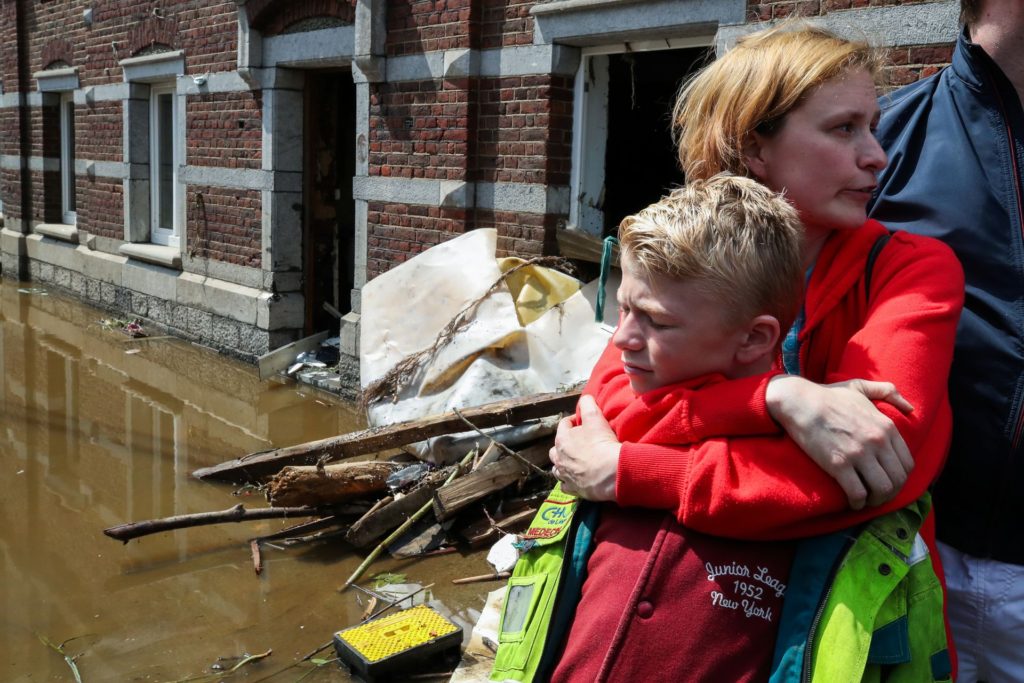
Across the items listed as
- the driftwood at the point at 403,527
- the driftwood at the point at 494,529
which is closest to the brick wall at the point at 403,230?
the driftwood at the point at 403,527

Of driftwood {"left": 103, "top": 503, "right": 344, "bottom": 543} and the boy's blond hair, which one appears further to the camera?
driftwood {"left": 103, "top": 503, "right": 344, "bottom": 543}

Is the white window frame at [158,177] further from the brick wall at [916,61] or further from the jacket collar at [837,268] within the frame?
the jacket collar at [837,268]

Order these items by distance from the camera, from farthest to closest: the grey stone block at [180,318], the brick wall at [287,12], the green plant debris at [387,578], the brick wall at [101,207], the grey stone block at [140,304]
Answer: the brick wall at [101,207]
the grey stone block at [140,304]
the grey stone block at [180,318]
the brick wall at [287,12]
the green plant debris at [387,578]

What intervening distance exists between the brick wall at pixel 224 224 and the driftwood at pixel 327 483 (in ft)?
16.1

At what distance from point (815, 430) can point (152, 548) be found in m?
4.35

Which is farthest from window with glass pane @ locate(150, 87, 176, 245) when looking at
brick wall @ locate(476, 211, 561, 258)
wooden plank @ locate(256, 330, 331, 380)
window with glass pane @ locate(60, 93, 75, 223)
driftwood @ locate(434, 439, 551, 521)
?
driftwood @ locate(434, 439, 551, 521)

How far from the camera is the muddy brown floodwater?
12.6 ft

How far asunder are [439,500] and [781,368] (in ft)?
10.4

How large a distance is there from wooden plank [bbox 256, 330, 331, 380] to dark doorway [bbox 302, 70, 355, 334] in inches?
19.0

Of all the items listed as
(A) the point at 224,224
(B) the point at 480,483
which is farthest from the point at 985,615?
(A) the point at 224,224

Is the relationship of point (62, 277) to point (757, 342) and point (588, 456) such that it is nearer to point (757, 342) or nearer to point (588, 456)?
point (588, 456)

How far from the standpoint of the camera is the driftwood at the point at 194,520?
4656 mm

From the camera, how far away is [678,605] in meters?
1.44

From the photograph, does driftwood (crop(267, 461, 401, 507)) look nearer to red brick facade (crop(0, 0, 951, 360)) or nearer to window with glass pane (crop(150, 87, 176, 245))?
red brick facade (crop(0, 0, 951, 360))
